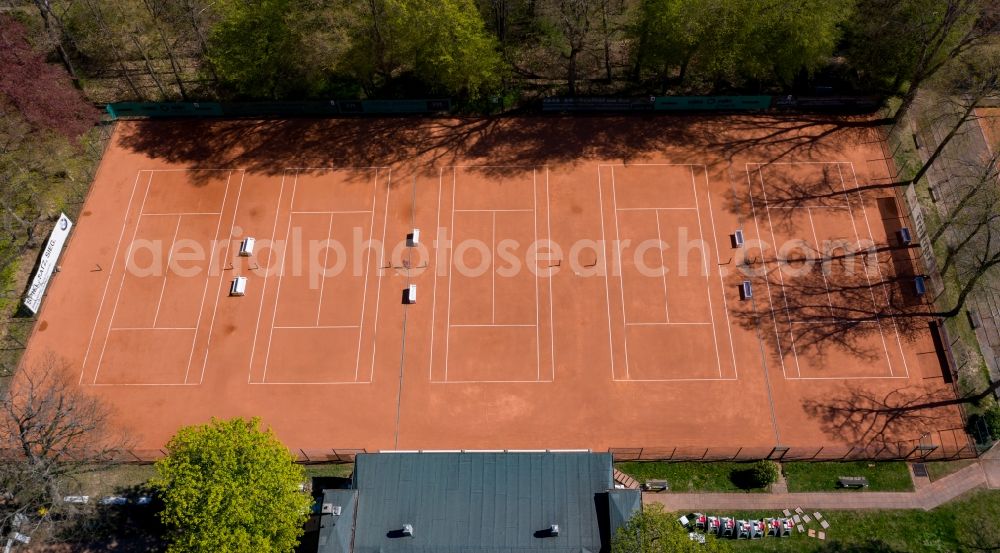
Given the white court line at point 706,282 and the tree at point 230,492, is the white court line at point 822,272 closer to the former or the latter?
the white court line at point 706,282

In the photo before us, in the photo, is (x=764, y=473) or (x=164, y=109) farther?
(x=164, y=109)

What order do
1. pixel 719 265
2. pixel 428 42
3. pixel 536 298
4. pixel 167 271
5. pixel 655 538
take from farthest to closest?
pixel 428 42
pixel 167 271
pixel 719 265
pixel 536 298
pixel 655 538

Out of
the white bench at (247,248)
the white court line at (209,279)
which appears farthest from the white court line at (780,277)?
the white court line at (209,279)

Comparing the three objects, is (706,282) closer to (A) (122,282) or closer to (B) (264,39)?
(B) (264,39)

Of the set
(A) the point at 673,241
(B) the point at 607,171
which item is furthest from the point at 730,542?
(B) the point at 607,171

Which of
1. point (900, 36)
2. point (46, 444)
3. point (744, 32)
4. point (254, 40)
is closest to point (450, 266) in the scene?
point (254, 40)

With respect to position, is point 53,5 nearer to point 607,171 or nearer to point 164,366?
point 164,366
